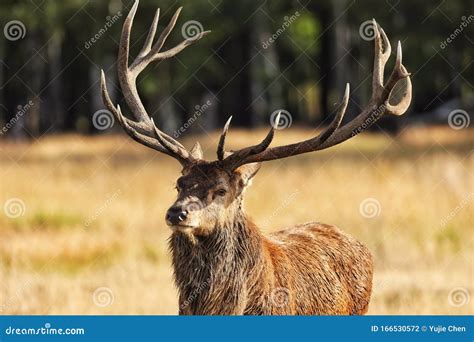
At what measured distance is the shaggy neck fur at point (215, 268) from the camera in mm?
6902

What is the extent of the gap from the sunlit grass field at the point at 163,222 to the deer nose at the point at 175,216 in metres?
1.23

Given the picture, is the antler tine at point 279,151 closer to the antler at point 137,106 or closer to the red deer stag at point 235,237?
the red deer stag at point 235,237

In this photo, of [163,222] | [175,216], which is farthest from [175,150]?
[163,222]

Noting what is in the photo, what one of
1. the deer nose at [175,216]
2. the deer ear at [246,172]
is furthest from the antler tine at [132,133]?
the deer nose at [175,216]

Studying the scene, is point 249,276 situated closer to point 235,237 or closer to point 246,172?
point 235,237

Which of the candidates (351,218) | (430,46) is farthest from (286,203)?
(430,46)

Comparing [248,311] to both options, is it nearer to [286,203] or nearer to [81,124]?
[286,203]

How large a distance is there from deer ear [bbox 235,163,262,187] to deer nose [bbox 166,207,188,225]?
0.75 meters

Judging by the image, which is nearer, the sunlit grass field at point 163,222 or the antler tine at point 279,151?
the antler tine at point 279,151

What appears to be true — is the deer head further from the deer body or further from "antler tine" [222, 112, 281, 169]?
the deer body

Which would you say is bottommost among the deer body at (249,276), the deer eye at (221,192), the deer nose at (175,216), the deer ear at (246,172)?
the deer body at (249,276)

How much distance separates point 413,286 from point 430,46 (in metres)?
25.2

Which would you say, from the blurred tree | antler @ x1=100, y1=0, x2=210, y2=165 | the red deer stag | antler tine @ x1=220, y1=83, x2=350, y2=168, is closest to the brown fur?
the red deer stag

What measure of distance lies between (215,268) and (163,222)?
10.4 m
